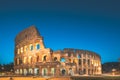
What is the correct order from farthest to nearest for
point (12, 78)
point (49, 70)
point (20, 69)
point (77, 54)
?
1. point (20, 69)
2. point (77, 54)
3. point (49, 70)
4. point (12, 78)

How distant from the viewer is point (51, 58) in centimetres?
5475

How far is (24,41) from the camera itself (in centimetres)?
6269

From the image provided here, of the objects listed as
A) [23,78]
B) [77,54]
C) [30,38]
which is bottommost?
[23,78]

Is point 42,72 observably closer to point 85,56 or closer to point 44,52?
point 44,52

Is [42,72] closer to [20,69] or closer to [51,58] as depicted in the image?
[51,58]

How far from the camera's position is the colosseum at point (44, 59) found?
5421cm

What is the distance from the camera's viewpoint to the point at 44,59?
2292 inches

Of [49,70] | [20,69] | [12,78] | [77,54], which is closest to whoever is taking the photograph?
[12,78]

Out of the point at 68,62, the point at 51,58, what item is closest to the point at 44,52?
the point at 51,58

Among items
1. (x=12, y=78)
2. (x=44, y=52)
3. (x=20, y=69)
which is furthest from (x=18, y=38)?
(x=12, y=78)

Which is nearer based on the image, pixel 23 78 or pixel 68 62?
pixel 23 78

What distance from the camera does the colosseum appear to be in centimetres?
5421

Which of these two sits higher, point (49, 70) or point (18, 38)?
point (18, 38)

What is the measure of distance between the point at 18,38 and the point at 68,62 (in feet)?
61.0
